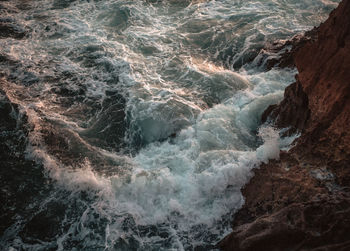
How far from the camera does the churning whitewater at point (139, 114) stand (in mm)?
5305

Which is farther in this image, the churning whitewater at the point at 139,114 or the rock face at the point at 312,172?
the churning whitewater at the point at 139,114

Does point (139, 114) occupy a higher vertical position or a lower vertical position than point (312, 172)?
lower

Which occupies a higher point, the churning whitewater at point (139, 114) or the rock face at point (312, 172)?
the rock face at point (312, 172)

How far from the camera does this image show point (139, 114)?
776cm

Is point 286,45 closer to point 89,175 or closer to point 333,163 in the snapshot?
point 333,163

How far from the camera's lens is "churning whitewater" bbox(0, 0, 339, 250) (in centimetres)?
530

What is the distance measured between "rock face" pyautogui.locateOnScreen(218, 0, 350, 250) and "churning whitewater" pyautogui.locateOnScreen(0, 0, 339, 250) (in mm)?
513

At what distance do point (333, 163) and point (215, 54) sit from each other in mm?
6519

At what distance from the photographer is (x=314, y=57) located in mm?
5395

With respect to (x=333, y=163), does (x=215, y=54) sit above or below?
below

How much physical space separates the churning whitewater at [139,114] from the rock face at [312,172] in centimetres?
51

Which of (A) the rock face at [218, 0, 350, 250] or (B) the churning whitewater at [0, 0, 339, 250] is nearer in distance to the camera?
(A) the rock face at [218, 0, 350, 250]

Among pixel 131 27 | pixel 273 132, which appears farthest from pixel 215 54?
pixel 273 132

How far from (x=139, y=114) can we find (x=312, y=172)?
4.50 m
